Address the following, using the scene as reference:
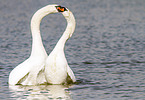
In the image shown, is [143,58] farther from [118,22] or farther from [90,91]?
[118,22]

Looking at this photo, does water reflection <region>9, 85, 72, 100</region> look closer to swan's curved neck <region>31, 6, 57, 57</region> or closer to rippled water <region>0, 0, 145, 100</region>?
rippled water <region>0, 0, 145, 100</region>

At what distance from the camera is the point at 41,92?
532 inches

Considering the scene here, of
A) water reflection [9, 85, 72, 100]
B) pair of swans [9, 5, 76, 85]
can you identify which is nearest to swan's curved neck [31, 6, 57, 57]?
pair of swans [9, 5, 76, 85]

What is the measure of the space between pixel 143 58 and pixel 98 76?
4454 millimetres

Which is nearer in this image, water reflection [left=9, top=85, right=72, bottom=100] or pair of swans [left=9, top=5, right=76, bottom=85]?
water reflection [left=9, top=85, right=72, bottom=100]

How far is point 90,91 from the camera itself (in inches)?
536

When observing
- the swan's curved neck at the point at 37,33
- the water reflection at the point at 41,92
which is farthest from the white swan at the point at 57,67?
the swan's curved neck at the point at 37,33

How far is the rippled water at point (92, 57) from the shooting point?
13441mm

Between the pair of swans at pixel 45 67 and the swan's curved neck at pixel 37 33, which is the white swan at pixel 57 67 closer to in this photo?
the pair of swans at pixel 45 67

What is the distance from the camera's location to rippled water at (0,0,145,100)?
44.1 feet

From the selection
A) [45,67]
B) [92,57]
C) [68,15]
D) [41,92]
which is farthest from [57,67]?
[92,57]

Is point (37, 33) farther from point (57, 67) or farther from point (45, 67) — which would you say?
point (57, 67)

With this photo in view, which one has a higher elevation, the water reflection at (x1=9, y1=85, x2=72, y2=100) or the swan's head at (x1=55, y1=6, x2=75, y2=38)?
the swan's head at (x1=55, y1=6, x2=75, y2=38)

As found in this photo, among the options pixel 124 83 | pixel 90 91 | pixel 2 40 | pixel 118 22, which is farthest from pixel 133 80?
pixel 118 22
